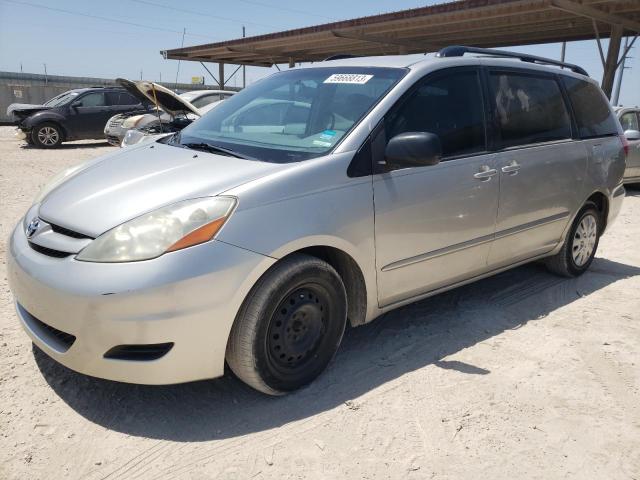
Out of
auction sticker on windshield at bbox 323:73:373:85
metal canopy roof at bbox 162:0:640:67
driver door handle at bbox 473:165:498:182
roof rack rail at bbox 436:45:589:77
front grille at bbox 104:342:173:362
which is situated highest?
metal canopy roof at bbox 162:0:640:67

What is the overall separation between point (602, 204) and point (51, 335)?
179 inches

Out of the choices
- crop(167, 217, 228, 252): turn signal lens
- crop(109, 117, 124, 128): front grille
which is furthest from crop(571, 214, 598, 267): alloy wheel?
A: crop(109, 117, 124, 128): front grille

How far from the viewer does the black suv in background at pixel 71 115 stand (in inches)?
551

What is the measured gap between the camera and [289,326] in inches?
104

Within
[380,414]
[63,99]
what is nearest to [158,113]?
[380,414]

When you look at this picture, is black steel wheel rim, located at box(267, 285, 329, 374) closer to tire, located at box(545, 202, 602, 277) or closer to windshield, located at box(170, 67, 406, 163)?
windshield, located at box(170, 67, 406, 163)

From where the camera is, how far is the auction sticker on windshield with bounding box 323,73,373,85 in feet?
Answer: 10.5

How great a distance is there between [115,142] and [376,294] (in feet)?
36.8

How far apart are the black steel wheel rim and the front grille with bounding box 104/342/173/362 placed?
1.68 feet

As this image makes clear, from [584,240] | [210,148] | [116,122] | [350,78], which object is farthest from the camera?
[116,122]

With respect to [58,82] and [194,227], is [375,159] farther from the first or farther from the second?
[58,82]

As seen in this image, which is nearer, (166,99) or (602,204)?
(602,204)

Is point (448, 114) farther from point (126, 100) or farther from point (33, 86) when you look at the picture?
point (33, 86)

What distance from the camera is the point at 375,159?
9.40 feet
